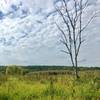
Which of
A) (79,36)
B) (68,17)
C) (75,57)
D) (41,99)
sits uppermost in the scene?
(68,17)

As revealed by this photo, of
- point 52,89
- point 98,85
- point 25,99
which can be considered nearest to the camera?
point 25,99

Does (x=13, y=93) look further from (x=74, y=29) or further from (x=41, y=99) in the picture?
(x=74, y=29)

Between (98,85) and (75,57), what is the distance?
12.7 meters

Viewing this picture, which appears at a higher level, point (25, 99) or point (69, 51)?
point (69, 51)

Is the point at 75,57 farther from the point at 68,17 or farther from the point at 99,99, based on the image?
the point at 99,99

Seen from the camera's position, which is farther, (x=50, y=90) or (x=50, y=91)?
(x=50, y=90)

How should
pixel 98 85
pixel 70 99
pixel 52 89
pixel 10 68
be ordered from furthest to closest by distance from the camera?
pixel 10 68 < pixel 98 85 < pixel 52 89 < pixel 70 99

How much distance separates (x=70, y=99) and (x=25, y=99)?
1486mm

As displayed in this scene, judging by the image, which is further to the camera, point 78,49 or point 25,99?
point 78,49

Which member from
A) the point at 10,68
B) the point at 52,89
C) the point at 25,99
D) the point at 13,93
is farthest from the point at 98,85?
the point at 10,68

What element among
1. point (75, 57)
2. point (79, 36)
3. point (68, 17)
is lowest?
point (75, 57)

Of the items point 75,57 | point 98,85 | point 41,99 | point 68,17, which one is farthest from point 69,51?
point 41,99

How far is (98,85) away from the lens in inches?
529

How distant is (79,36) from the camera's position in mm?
26281
